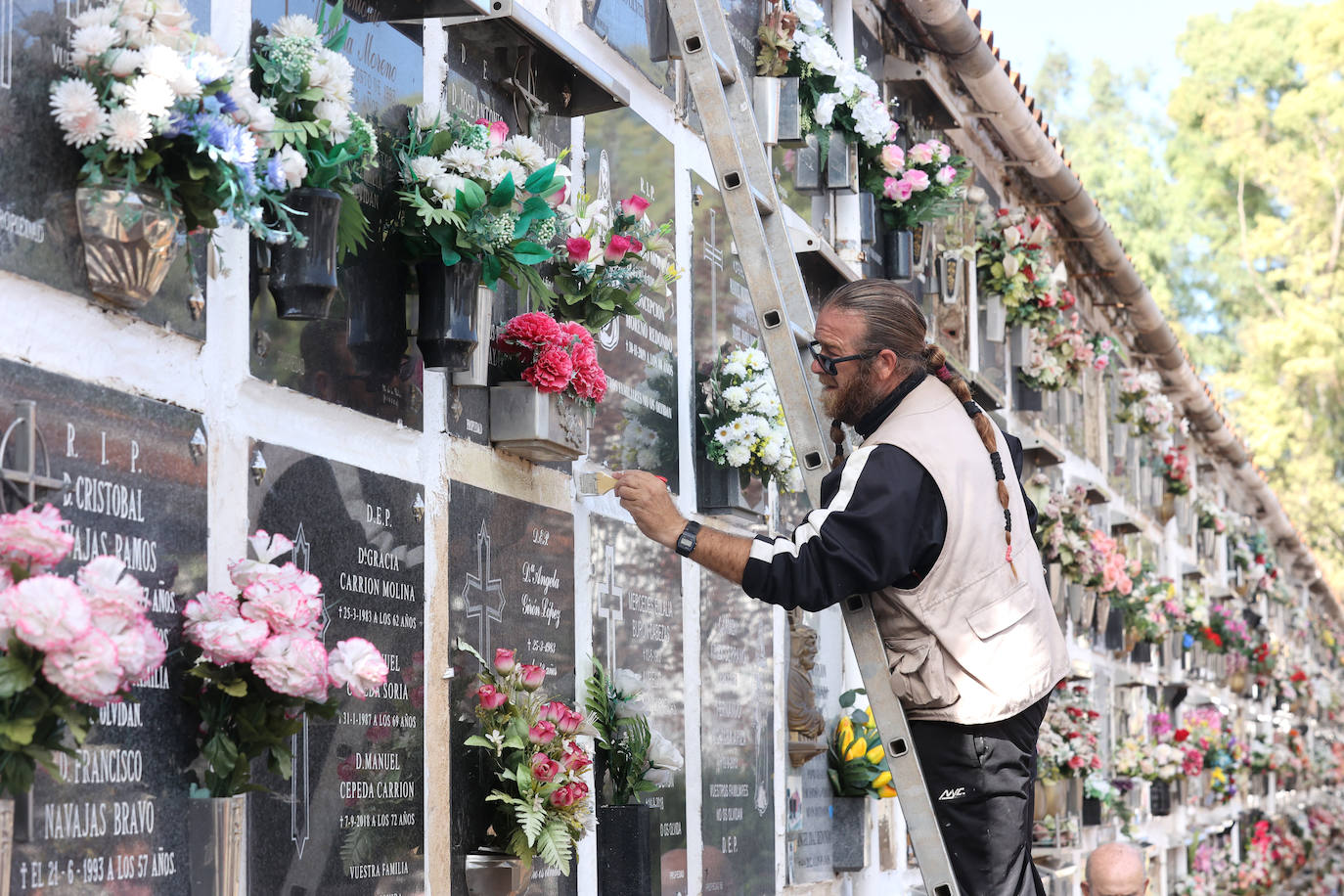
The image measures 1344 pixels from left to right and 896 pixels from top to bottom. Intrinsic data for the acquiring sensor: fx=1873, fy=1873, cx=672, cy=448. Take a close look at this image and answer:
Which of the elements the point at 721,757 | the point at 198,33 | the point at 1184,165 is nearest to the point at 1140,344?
the point at 721,757

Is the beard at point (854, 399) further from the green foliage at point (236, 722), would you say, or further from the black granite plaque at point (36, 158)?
the black granite plaque at point (36, 158)

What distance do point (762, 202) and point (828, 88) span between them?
3.26m

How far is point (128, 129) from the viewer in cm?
304

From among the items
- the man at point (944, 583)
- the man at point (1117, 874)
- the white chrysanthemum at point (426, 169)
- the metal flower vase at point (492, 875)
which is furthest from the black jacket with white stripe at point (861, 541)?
the man at point (1117, 874)

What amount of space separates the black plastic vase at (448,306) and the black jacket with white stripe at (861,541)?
0.85 metres

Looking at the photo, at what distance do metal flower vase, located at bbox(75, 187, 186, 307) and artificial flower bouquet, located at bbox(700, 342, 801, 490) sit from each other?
3.47 metres

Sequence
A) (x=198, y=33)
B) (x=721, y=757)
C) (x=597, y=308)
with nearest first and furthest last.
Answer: (x=198, y=33) < (x=597, y=308) < (x=721, y=757)

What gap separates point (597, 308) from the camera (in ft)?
16.5

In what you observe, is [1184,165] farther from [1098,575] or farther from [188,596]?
[188,596]

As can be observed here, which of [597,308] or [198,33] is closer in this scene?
[198,33]

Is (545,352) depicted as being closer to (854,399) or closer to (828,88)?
(854,399)

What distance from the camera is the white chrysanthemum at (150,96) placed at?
119 inches

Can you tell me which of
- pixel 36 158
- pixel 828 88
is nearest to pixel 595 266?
pixel 36 158

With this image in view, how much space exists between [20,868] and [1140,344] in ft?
51.3
